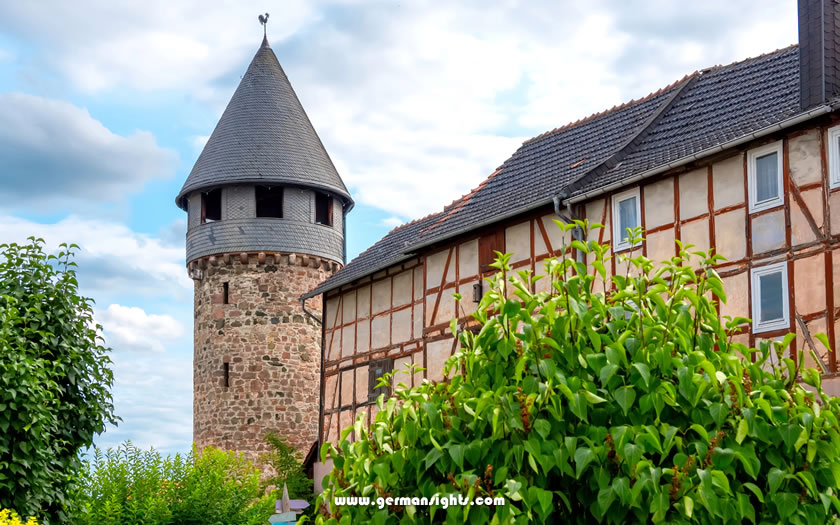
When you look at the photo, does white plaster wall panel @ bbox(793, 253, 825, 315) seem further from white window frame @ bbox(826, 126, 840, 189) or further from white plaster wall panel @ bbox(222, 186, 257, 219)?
white plaster wall panel @ bbox(222, 186, 257, 219)

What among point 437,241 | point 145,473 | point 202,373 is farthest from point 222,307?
point 145,473

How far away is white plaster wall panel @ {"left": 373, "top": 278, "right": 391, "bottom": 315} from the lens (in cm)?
2179

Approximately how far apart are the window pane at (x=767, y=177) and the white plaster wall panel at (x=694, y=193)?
0.77 m

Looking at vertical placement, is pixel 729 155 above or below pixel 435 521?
above

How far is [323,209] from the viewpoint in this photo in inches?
1319

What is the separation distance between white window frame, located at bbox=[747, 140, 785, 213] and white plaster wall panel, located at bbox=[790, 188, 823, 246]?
0.22 meters

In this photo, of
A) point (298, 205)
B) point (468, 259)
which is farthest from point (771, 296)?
point (298, 205)

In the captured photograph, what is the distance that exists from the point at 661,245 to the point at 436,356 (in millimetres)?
5348

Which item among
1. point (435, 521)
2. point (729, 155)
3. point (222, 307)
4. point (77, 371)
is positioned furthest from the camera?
point (222, 307)

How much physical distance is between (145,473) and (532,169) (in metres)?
9.00

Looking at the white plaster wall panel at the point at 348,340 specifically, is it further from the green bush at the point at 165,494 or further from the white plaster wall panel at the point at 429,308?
the green bush at the point at 165,494

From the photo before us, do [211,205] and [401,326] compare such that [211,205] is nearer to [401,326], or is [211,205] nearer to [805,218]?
[401,326]

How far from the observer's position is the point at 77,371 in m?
11.6

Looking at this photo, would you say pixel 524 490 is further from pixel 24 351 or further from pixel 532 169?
pixel 532 169
